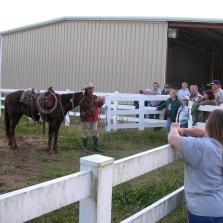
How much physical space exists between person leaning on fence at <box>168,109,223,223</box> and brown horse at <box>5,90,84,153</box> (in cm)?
701

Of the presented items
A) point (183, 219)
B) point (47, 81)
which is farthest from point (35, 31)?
point (183, 219)

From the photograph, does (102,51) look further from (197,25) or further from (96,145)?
(96,145)

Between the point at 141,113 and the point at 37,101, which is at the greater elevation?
the point at 37,101

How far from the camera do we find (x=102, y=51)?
2030 cm

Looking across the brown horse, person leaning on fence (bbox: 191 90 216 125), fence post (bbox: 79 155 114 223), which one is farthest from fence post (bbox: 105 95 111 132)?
fence post (bbox: 79 155 114 223)

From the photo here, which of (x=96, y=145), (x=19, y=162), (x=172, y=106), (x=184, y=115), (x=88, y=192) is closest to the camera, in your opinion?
(x=88, y=192)

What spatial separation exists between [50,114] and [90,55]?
11034 millimetres

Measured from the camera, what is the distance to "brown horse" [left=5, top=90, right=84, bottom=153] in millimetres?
10039

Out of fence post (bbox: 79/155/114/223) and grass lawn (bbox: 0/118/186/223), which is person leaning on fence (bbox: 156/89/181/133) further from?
fence post (bbox: 79/155/114/223)

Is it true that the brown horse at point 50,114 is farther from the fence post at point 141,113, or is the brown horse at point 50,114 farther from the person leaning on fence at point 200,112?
Answer: the fence post at point 141,113

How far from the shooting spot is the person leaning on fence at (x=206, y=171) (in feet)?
9.97

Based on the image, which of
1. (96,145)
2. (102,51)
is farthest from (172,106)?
(102,51)

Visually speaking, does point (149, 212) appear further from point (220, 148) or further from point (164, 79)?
point (164, 79)

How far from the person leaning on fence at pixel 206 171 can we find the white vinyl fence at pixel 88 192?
1.12 feet
